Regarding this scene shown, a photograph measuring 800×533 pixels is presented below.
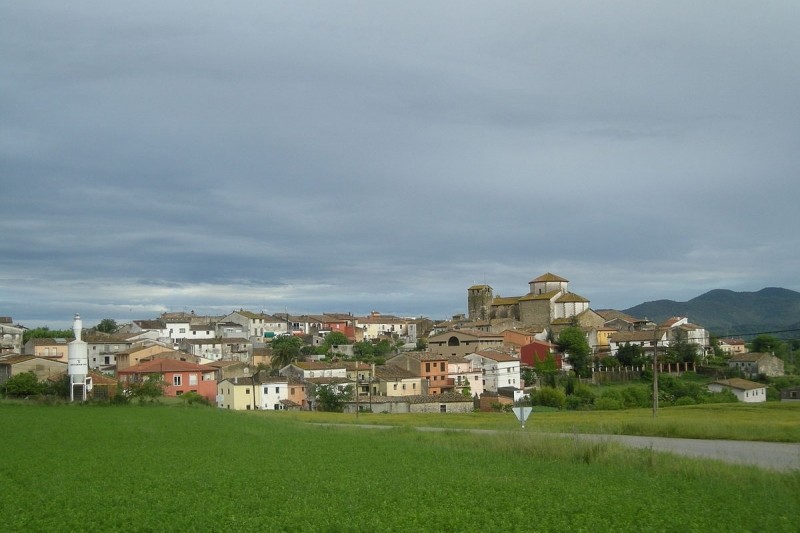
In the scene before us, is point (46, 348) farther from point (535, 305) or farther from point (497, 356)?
point (535, 305)

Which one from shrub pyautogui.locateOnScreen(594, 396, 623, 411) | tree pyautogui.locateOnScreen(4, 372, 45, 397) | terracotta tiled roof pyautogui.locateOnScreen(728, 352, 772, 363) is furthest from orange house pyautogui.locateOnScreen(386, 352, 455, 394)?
terracotta tiled roof pyautogui.locateOnScreen(728, 352, 772, 363)

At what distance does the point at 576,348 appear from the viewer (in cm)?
10125

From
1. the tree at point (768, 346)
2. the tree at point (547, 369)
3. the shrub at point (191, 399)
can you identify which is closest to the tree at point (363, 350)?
the tree at point (547, 369)

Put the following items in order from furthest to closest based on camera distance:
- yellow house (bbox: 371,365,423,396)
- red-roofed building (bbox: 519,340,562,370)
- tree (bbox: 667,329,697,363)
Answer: red-roofed building (bbox: 519,340,562,370) < tree (bbox: 667,329,697,363) < yellow house (bbox: 371,365,423,396)

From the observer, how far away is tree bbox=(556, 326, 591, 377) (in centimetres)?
9675

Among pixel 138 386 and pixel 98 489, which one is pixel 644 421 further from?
pixel 138 386

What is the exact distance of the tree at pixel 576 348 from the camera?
317 ft

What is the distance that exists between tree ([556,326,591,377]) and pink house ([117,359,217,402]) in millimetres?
45036

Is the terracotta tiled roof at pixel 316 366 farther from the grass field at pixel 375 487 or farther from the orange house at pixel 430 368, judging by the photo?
the grass field at pixel 375 487

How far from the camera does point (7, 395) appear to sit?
60438 millimetres

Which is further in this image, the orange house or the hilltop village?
the orange house

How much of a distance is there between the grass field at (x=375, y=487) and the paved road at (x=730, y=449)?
9.40 ft

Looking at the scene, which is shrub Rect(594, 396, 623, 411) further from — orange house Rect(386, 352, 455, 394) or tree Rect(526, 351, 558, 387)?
orange house Rect(386, 352, 455, 394)

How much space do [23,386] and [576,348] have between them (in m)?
67.0
